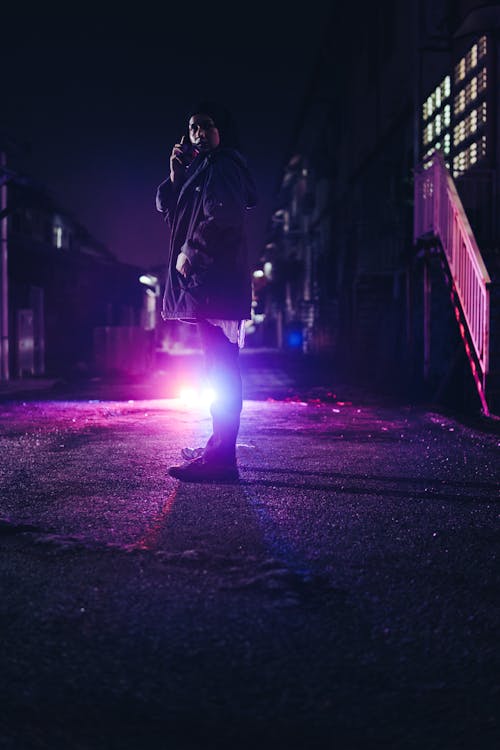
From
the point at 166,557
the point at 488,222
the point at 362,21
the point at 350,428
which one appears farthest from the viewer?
the point at 362,21

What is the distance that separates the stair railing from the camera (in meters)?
7.98

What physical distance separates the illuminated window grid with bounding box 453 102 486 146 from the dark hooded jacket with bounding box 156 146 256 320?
9.14 m

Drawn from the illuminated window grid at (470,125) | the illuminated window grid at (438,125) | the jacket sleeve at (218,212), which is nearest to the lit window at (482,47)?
the illuminated window grid at (470,125)

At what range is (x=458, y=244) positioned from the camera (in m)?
9.34

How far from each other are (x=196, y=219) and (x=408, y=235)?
1169 cm

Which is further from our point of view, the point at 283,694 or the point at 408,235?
the point at 408,235

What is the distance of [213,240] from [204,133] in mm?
730

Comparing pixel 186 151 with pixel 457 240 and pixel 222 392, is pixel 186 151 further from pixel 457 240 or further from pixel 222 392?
pixel 457 240

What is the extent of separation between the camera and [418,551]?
2.92 metres

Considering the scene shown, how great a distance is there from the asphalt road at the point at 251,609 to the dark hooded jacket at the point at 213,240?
3.55 feet

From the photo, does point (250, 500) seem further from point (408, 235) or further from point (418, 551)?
point (408, 235)

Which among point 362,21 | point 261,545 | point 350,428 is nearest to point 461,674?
point 261,545

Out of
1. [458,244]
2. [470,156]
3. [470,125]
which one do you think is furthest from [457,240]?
[470,125]

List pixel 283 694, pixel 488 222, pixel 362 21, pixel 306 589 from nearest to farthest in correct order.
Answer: pixel 283 694
pixel 306 589
pixel 488 222
pixel 362 21
